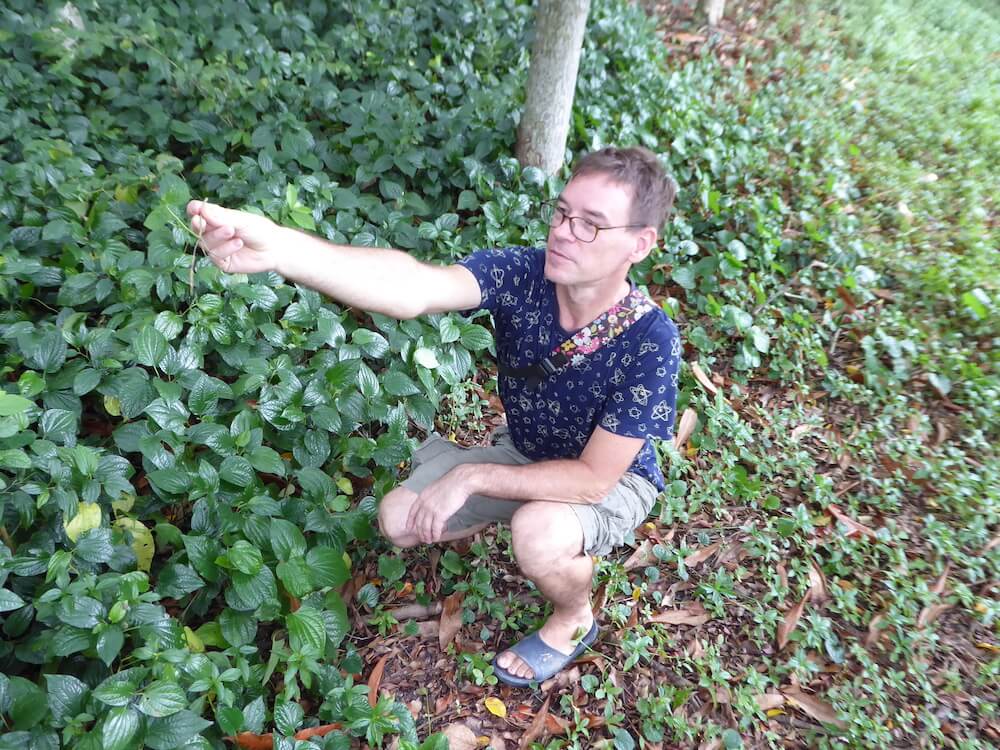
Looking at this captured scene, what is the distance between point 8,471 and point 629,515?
6.35 feet

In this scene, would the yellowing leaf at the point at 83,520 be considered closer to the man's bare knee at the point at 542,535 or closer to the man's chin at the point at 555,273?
the man's bare knee at the point at 542,535

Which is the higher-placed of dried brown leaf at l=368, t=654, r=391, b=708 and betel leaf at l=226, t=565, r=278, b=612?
betel leaf at l=226, t=565, r=278, b=612

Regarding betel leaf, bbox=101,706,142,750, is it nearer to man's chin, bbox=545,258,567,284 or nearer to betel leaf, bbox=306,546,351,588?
betel leaf, bbox=306,546,351,588

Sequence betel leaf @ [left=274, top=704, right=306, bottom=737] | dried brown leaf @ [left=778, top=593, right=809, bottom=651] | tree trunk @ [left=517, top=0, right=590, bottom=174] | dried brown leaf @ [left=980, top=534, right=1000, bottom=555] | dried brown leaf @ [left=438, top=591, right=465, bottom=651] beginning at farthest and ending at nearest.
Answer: tree trunk @ [left=517, top=0, right=590, bottom=174], dried brown leaf @ [left=980, top=534, right=1000, bottom=555], dried brown leaf @ [left=778, top=593, right=809, bottom=651], dried brown leaf @ [left=438, top=591, right=465, bottom=651], betel leaf @ [left=274, top=704, right=306, bottom=737]

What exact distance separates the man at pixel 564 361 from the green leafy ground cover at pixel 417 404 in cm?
34

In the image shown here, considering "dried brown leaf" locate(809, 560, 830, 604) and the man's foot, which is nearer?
the man's foot

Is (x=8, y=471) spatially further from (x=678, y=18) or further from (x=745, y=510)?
(x=678, y=18)

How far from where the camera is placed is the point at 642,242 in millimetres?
2217

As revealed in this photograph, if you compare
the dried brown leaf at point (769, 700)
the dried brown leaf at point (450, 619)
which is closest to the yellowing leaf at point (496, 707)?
the dried brown leaf at point (450, 619)

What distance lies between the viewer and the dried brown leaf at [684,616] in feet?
8.85

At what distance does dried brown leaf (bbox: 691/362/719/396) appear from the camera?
354 cm

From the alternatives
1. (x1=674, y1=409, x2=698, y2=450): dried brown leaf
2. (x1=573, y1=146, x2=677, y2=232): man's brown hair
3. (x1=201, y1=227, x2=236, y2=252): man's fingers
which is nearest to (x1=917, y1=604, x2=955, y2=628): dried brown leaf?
(x1=674, y1=409, x2=698, y2=450): dried brown leaf

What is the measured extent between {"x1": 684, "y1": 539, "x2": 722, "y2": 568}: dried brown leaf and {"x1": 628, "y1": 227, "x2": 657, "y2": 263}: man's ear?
1.33 metres

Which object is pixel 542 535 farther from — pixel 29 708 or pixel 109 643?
pixel 29 708
